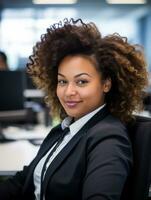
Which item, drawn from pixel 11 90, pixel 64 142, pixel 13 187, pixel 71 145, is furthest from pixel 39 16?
pixel 71 145

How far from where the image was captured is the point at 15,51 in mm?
7656

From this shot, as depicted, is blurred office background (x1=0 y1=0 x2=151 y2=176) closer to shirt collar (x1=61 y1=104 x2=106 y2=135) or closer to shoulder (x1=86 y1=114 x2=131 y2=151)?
shirt collar (x1=61 y1=104 x2=106 y2=135)

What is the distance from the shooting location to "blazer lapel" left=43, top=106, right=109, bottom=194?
132 centimetres

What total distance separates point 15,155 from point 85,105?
2.66ft

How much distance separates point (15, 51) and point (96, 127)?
6567 millimetres

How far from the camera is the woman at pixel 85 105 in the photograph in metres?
1.23

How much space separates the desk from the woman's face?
0.56 meters

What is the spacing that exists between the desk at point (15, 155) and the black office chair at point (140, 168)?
0.70 meters

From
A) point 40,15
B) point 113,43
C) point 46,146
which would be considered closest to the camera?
point 113,43

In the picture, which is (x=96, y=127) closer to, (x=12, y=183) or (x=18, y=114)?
(x=12, y=183)

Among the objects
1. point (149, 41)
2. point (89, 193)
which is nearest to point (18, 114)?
point (89, 193)

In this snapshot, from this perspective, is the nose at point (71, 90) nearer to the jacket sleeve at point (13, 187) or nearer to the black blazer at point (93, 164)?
the black blazer at point (93, 164)

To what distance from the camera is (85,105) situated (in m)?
1.41

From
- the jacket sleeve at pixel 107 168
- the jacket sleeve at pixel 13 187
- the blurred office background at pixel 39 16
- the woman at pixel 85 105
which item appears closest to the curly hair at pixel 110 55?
the woman at pixel 85 105
